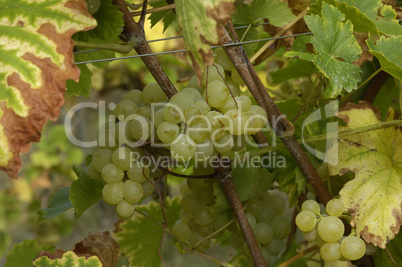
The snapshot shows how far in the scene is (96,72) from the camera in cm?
260

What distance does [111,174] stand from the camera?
62 centimetres

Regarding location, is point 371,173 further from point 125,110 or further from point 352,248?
point 125,110

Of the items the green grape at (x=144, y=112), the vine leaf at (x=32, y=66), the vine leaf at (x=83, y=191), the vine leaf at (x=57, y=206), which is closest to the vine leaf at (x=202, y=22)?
the vine leaf at (x=32, y=66)

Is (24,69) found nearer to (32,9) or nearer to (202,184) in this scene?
(32,9)

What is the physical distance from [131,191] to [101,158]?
63mm

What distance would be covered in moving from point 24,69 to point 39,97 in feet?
0.11

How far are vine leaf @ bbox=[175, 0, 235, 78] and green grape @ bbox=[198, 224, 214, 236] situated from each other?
38cm

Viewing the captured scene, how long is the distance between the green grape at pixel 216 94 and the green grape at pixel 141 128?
0.09 metres

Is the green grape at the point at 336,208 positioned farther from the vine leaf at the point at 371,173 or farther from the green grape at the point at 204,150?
the green grape at the point at 204,150

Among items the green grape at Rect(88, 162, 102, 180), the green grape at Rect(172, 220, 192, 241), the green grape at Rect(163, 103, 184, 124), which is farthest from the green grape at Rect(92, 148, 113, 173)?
the green grape at Rect(172, 220, 192, 241)

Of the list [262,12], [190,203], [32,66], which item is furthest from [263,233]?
[32,66]

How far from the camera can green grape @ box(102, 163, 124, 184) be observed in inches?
24.4

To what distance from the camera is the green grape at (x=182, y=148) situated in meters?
0.57

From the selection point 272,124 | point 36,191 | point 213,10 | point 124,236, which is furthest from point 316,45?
point 36,191
